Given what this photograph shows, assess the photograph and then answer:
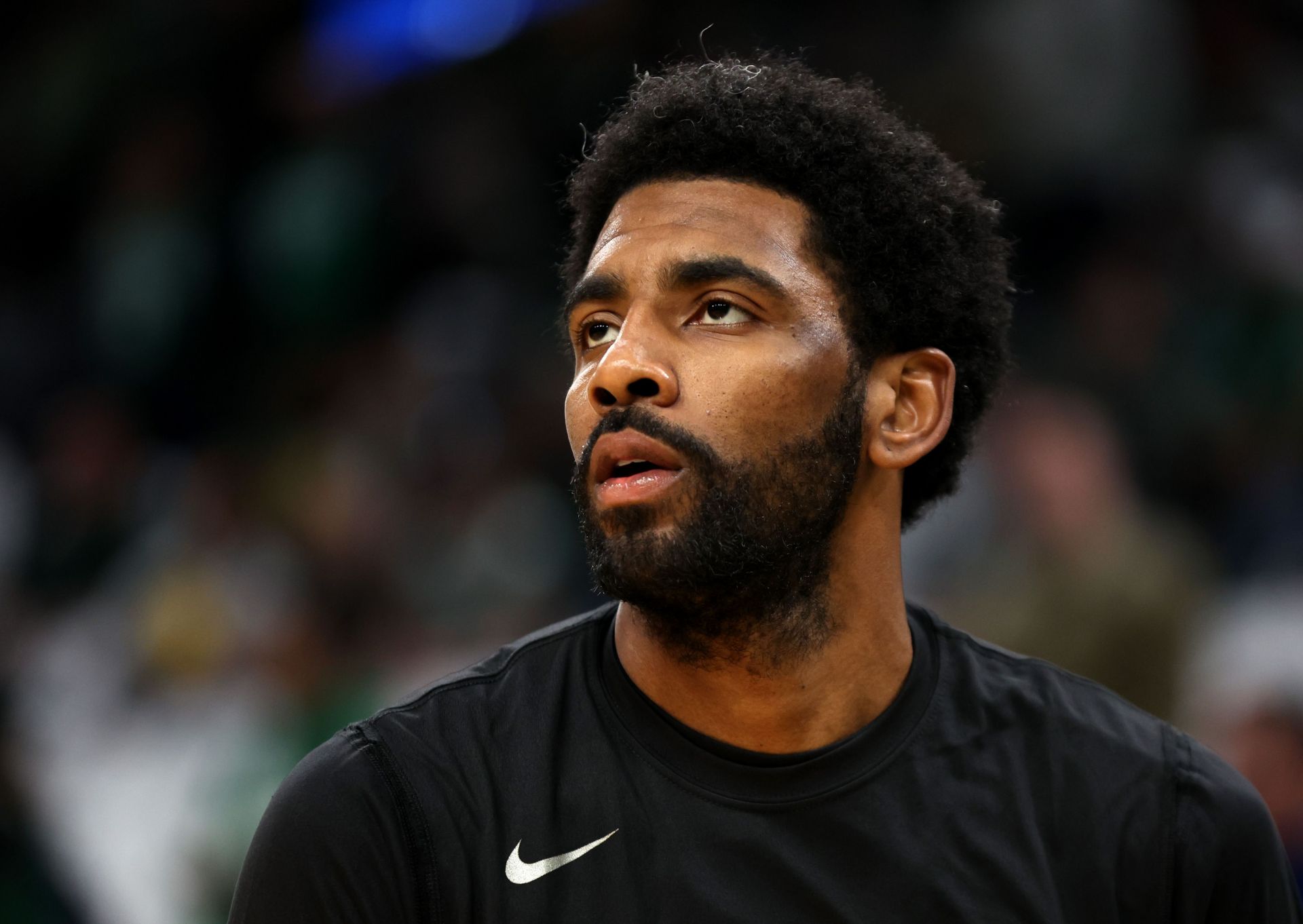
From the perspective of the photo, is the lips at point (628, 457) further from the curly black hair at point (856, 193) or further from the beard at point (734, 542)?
the curly black hair at point (856, 193)

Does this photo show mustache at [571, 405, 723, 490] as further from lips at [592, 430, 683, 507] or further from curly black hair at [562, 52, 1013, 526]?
curly black hair at [562, 52, 1013, 526]

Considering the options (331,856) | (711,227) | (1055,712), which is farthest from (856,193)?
(331,856)

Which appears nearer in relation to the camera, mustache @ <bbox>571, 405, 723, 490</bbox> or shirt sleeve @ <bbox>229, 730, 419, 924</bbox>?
shirt sleeve @ <bbox>229, 730, 419, 924</bbox>

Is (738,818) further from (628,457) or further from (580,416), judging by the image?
(580,416)

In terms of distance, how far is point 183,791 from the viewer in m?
6.46

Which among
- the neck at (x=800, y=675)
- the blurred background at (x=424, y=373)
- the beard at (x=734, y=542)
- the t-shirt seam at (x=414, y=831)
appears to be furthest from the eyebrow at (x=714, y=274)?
the blurred background at (x=424, y=373)

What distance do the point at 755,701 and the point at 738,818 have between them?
0.72 ft

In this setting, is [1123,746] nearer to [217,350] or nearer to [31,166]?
[217,350]

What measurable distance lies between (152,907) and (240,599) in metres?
1.76

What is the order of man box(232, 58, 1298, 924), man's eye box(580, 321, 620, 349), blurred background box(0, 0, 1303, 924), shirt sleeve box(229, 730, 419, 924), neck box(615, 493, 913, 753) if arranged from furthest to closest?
blurred background box(0, 0, 1303, 924)
man's eye box(580, 321, 620, 349)
neck box(615, 493, 913, 753)
man box(232, 58, 1298, 924)
shirt sleeve box(229, 730, 419, 924)

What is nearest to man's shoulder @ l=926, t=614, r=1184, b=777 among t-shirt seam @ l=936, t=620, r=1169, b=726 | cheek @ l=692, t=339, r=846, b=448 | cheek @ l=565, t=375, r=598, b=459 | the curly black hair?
t-shirt seam @ l=936, t=620, r=1169, b=726

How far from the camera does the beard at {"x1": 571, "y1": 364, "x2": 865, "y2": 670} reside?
8.54ft

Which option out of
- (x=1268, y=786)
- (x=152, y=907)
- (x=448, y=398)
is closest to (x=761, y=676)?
(x=1268, y=786)

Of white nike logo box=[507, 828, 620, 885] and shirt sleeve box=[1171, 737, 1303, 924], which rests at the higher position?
white nike logo box=[507, 828, 620, 885]
